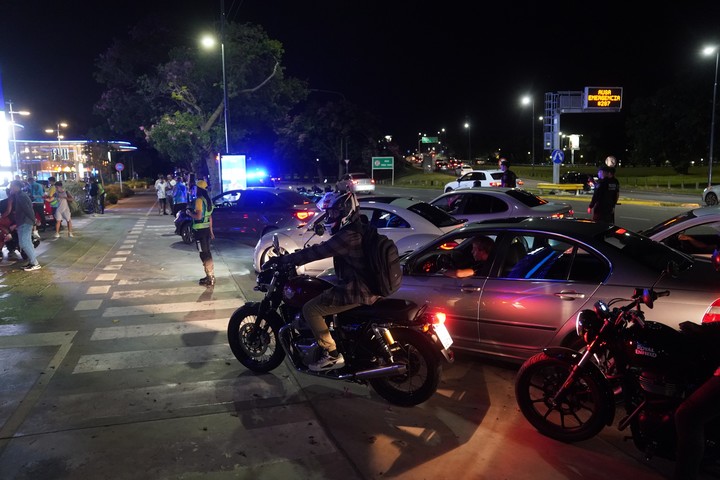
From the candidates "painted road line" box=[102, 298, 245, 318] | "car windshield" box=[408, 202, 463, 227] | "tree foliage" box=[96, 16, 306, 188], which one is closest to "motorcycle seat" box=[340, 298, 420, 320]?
"painted road line" box=[102, 298, 245, 318]

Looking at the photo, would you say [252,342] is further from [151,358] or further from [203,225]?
[203,225]

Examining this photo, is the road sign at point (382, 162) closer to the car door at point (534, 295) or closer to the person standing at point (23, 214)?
the person standing at point (23, 214)

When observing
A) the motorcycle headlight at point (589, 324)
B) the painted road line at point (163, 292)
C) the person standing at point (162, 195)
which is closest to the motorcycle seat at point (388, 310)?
the motorcycle headlight at point (589, 324)

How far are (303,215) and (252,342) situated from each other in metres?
7.72

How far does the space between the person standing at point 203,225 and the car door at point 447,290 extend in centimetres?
511

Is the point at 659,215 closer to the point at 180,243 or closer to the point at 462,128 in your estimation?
the point at 180,243

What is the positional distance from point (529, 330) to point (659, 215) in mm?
19128

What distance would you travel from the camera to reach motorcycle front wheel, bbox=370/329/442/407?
15.5ft

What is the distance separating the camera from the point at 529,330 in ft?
16.7

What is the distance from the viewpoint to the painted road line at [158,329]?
7.16 m

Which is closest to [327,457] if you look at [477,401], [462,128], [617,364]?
[477,401]

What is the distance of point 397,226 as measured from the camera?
985 centimetres

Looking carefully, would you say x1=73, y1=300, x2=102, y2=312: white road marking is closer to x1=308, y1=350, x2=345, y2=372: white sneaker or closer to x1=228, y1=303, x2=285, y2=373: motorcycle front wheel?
x1=228, y1=303, x2=285, y2=373: motorcycle front wheel

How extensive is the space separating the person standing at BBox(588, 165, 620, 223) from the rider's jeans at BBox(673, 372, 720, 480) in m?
6.83
